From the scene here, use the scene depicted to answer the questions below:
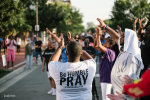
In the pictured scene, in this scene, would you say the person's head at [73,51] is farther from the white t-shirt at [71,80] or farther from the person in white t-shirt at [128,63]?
the person in white t-shirt at [128,63]

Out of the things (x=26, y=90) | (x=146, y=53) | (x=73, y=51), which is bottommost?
(x=26, y=90)

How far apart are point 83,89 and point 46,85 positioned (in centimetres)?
575

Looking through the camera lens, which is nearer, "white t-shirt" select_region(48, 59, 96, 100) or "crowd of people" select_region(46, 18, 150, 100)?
"crowd of people" select_region(46, 18, 150, 100)

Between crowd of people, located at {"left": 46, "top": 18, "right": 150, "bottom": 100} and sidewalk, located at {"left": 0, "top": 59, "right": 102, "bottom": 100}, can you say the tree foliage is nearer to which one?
sidewalk, located at {"left": 0, "top": 59, "right": 102, "bottom": 100}

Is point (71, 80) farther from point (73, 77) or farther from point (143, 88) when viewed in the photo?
point (143, 88)

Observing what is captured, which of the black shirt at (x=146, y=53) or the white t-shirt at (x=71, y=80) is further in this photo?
the black shirt at (x=146, y=53)

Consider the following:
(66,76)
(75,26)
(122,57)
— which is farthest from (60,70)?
(75,26)

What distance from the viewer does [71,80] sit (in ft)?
8.10

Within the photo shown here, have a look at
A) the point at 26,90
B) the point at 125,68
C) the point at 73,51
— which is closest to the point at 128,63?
the point at 125,68

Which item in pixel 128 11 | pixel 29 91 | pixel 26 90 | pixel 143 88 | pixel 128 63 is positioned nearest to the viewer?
pixel 143 88

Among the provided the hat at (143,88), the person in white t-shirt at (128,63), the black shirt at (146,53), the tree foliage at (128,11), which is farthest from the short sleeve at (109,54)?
the tree foliage at (128,11)

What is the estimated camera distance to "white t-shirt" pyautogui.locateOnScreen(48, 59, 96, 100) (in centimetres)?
246

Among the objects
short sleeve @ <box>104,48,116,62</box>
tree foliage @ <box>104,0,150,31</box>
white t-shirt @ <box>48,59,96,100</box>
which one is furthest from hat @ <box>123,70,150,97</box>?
tree foliage @ <box>104,0,150,31</box>

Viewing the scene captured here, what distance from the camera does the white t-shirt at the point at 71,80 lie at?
8.09 ft
